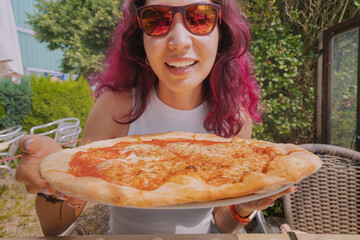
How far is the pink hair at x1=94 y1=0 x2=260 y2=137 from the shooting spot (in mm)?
1733

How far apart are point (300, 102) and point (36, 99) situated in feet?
25.4

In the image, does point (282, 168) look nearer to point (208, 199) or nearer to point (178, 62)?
point (208, 199)

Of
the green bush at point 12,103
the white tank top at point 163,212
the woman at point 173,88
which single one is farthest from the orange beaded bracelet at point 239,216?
the green bush at point 12,103

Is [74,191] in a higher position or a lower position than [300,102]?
higher

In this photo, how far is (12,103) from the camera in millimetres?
7605

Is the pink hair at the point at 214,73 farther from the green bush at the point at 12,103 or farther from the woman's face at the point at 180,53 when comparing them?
the green bush at the point at 12,103

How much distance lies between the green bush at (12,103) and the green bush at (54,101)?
27cm

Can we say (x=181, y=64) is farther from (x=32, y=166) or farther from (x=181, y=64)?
(x=32, y=166)

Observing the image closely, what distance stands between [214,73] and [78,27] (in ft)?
47.2

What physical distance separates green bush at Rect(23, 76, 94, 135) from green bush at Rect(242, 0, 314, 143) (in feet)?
22.6

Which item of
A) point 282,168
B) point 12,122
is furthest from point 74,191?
point 12,122

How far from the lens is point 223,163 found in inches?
45.9

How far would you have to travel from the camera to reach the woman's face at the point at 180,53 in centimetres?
134

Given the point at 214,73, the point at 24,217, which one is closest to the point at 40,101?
the point at 24,217
